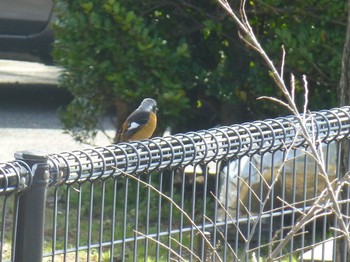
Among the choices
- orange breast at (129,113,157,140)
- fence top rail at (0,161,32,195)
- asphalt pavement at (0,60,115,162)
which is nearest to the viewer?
fence top rail at (0,161,32,195)

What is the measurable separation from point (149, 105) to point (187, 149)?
8.92ft

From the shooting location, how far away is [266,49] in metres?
6.33

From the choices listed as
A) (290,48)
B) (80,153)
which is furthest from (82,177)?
(290,48)

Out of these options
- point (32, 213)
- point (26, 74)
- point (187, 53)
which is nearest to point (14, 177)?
point (32, 213)

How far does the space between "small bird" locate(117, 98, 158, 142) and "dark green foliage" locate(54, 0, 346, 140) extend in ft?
0.89

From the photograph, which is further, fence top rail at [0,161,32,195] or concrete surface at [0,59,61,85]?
concrete surface at [0,59,61,85]

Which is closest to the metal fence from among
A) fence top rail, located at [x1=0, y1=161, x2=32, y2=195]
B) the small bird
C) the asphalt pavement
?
fence top rail, located at [x1=0, y1=161, x2=32, y2=195]

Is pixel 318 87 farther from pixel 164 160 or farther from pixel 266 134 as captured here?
pixel 164 160

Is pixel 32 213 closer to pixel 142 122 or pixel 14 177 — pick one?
pixel 14 177

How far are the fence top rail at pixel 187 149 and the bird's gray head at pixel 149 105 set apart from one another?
222 centimetres

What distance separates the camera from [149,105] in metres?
6.05

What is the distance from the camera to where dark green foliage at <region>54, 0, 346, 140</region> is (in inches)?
245

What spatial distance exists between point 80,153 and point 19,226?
1.08 feet

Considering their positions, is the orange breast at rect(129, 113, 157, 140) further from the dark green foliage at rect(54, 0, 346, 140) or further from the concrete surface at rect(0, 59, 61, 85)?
the concrete surface at rect(0, 59, 61, 85)
